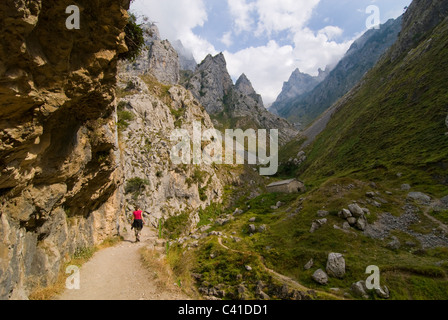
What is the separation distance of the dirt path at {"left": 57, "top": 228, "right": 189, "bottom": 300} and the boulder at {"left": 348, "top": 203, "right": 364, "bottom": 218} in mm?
23904

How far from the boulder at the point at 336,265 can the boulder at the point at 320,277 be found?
68 centimetres

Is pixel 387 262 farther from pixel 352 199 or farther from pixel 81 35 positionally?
pixel 81 35

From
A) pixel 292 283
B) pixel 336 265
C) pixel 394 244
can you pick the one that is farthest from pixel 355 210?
pixel 292 283

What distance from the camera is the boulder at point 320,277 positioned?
56.8ft

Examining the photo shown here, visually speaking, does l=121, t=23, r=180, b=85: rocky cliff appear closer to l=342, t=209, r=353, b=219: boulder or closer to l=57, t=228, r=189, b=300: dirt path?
l=342, t=209, r=353, b=219: boulder

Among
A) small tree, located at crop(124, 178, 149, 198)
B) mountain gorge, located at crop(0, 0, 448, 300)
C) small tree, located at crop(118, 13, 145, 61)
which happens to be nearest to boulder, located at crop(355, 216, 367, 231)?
mountain gorge, located at crop(0, 0, 448, 300)

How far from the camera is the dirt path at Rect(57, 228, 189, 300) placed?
9.01 meters

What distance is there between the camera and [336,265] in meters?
18.1

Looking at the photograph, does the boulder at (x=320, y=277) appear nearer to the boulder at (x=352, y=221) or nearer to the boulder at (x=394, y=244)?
the boulder at (x=394, y=244)

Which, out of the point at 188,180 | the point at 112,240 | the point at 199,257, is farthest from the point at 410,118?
the point at 112,240

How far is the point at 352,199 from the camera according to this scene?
97.1 ft

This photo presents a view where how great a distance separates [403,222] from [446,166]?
1803 centimetres

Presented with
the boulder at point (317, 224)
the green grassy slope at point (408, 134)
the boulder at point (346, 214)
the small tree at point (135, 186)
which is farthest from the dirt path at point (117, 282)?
the green grassy slope at point (408, 134)

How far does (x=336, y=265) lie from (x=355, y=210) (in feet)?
35.5
